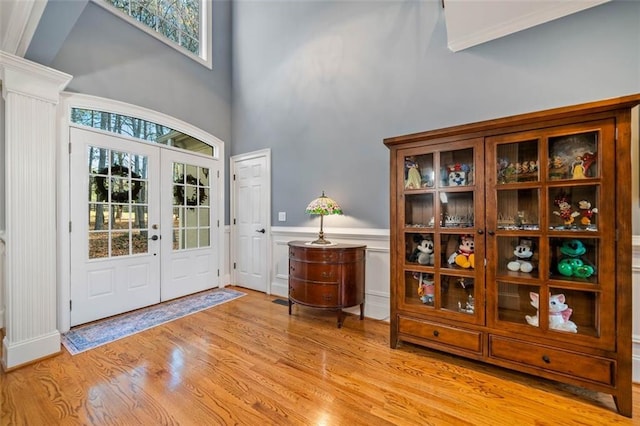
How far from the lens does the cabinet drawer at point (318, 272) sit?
275 cm

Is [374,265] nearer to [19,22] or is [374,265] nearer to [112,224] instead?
[112,224]

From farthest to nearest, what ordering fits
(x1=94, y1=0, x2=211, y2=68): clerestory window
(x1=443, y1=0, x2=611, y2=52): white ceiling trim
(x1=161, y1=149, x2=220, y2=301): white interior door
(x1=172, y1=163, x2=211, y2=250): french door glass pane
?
(x1=172, y1=163, x2=211, y2=250): french door glass pane → (x1=161, y1=149, x2=220, y2=301): white interior door → (x1=94, y1=0, x2=211, y2=68): clerestory window → (x1=443, y1=0, x2=611, y2=52): white ceiling trim

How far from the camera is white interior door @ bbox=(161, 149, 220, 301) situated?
11.6ft

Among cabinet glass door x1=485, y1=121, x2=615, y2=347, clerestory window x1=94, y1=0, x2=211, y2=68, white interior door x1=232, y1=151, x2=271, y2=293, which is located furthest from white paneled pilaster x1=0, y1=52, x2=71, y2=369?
cabinet glass door x1=485, y1=121, x2=615, y2=347

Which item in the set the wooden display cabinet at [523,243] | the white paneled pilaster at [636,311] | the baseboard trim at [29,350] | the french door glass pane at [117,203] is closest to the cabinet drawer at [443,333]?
the wooden display cabinet at [523,243]

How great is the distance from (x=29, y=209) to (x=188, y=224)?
174cm

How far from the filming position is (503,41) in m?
2.35

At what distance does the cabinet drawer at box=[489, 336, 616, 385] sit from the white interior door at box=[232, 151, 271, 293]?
2.86 meters

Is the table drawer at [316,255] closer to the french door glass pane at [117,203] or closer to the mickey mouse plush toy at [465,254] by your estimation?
the mickey mouse plush toy at [465,254]

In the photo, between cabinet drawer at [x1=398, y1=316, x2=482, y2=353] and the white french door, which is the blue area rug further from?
cabinet drawer at [x1=398, y1=316, x2=482, y2=353]

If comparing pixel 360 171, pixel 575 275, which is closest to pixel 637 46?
pixel 575 275

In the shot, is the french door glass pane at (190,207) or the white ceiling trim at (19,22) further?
the french door glass pane at (190,207)

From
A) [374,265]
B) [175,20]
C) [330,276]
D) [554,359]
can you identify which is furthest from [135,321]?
[175,20]

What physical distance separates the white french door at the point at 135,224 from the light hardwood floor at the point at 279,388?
0.83 m
